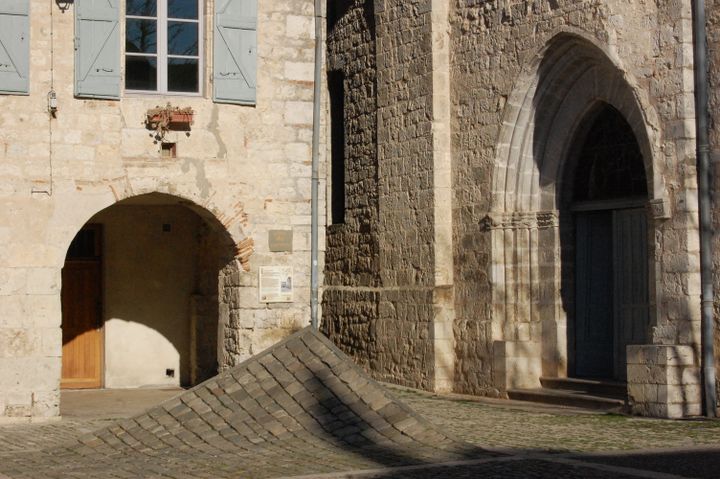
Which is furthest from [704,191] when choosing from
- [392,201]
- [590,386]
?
[392,201]

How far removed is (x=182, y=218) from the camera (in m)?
17.3

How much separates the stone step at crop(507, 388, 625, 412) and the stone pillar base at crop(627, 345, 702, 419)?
507 millimetres

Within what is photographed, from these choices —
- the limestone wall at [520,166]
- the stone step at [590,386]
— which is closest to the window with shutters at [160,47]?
the limestone wall at [520,166]

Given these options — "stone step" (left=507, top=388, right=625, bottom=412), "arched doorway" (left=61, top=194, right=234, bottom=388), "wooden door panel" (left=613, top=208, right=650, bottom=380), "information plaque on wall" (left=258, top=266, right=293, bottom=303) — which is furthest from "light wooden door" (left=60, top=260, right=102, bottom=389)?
"wooden door panel" (left=613, top=208, right=650, bottom=380)

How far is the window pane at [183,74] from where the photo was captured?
46.3ft

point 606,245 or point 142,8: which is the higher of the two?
point 142,8

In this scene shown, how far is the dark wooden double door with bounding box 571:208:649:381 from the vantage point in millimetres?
13289

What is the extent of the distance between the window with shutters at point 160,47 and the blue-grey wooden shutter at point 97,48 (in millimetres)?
261

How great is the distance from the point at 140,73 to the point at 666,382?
621 cm

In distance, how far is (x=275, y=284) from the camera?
14547 millimetres

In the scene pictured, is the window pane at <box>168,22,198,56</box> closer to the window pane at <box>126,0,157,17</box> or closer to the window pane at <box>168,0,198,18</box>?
the window pane at <box>168,0,198,18</box>

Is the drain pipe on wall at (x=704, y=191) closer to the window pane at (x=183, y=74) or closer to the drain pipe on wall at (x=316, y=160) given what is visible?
the drain pipe on wall at (x=316, y=160)

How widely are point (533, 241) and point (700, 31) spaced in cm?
335

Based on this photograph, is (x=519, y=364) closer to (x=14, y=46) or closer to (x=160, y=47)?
(x=160, y=47)
